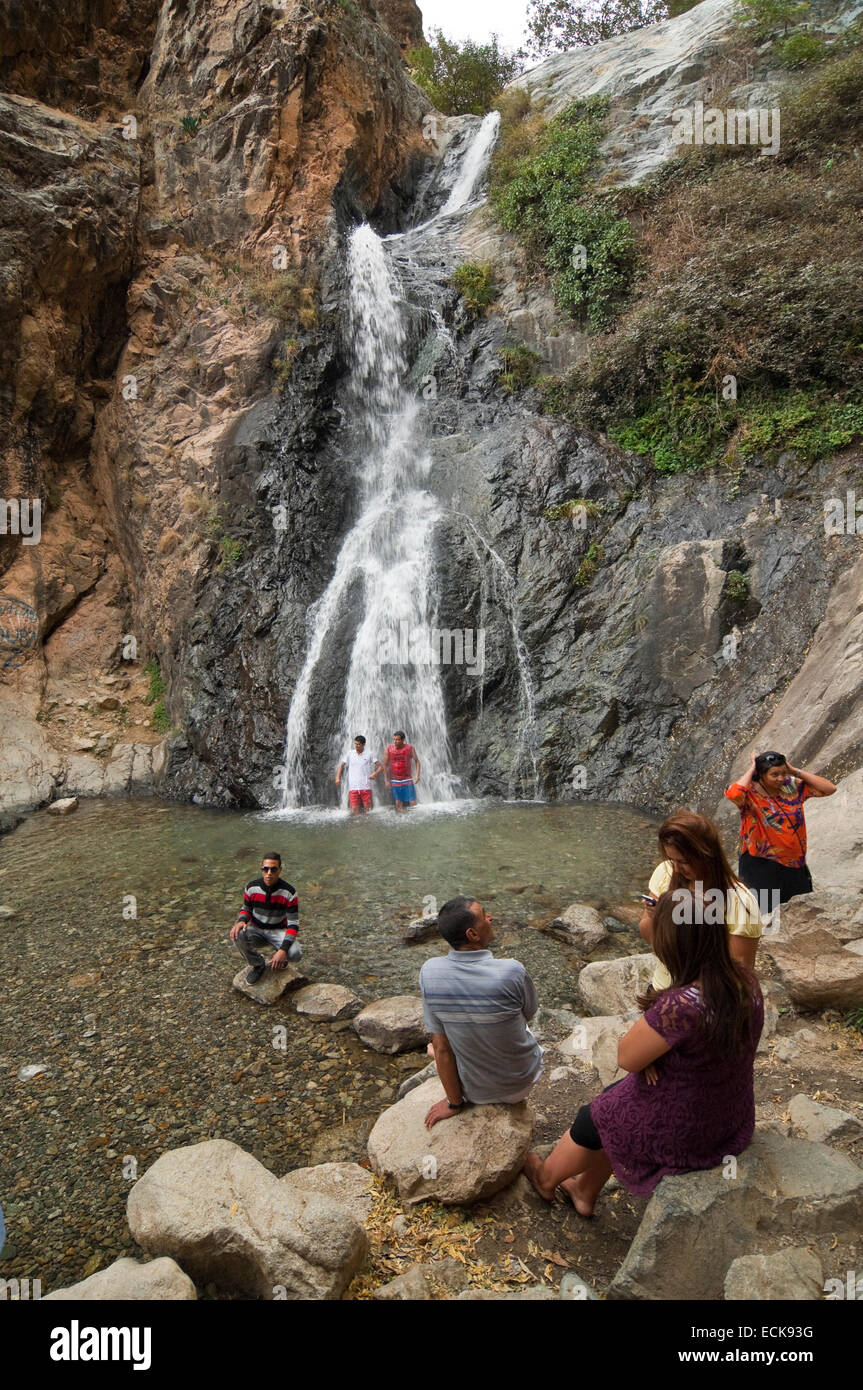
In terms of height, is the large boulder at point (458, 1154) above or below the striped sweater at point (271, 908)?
below

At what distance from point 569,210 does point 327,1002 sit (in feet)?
61.3

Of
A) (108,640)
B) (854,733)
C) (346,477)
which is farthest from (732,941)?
(108,640)

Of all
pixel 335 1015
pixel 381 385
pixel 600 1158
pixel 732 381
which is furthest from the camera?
pixel 381 385

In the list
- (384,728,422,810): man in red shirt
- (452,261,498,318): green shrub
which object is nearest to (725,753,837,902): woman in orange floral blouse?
(384,728,422,810): man in red shirt

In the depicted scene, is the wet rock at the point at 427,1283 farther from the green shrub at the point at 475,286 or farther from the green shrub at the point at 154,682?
the green shrub at the point at 475,286

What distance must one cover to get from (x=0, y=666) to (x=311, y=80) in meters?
16.1

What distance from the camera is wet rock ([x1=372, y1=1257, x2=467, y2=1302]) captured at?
272 cm

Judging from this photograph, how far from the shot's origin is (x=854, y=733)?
7301 mm

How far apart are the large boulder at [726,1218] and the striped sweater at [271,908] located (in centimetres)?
373

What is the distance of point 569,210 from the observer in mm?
17078

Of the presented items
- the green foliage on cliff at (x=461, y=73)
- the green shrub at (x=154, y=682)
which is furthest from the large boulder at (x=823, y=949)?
the green foliage on cliff at (x=461, y=73)

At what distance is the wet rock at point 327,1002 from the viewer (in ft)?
17.5

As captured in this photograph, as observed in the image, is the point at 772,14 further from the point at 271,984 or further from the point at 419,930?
the point at 271,984

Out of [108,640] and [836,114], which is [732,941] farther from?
[836,114]
